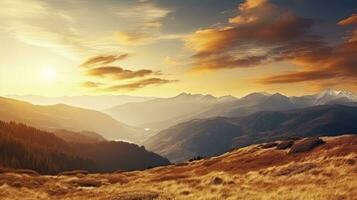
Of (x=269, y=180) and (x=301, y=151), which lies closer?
(x=269, y=180)

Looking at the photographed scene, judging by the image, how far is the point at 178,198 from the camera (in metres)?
40.1

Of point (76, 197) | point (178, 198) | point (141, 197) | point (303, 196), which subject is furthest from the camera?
point (76, 197)

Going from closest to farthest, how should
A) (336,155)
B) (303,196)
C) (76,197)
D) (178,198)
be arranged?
(303,196) < (178,198) < (76,197) < (336,155)

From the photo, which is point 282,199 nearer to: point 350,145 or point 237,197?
point 237,197

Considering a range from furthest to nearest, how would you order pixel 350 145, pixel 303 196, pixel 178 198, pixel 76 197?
pixel 350 145 → pixel 76 197 → pixel 178 198 → pixel 303 196

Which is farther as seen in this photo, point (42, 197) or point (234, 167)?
point (234, 167)

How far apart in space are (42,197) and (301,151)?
1831 inches

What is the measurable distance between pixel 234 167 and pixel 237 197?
42642 millimetres

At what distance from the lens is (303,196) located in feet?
109

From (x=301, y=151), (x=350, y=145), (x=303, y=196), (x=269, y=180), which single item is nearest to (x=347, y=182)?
(x=303, y=196)

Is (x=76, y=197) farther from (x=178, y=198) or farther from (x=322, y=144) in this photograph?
(x=322, y=144)

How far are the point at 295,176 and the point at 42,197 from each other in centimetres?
3217

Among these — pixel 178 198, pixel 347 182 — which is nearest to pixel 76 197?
pixel 178 198

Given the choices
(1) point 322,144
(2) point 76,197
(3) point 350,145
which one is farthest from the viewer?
(1) point 322,144
